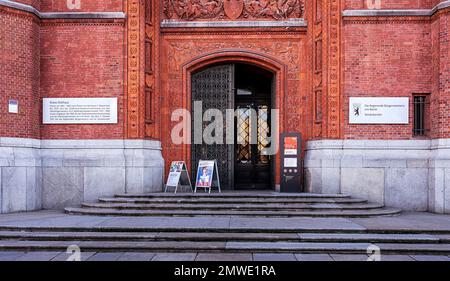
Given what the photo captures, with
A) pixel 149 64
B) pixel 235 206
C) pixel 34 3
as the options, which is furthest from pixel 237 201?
pixel 34 3

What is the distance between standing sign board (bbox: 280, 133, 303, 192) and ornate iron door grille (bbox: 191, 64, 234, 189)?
2.03 m

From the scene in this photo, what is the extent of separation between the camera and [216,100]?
48.1ft

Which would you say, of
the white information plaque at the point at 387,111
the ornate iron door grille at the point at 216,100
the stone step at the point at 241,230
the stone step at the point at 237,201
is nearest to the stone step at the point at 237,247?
the stone step at the point at 241,230

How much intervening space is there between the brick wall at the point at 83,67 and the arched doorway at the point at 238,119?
8.94ft

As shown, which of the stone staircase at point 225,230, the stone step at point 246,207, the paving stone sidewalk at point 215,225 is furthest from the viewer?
the stone step at point 246,207

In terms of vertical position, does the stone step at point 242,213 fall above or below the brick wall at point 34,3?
below

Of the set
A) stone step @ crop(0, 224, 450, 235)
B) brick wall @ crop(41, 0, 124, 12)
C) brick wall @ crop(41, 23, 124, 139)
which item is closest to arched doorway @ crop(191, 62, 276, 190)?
brick wall @ crop(41, 23, 124, 139)

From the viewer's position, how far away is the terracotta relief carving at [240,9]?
14273 mm

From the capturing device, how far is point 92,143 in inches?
520

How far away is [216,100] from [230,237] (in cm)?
666

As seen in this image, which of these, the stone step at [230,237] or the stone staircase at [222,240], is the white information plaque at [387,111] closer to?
the stone staircase at [222,240]

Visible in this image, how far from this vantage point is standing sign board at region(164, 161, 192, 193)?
1320cm
